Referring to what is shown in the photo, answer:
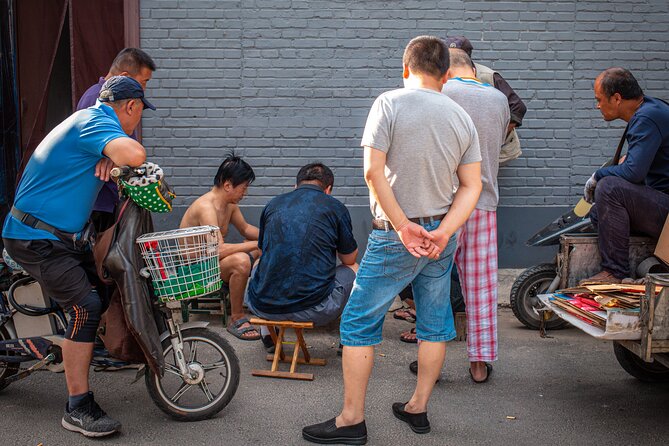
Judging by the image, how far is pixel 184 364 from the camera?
14.1 ft

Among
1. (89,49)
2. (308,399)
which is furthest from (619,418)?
(89,49)

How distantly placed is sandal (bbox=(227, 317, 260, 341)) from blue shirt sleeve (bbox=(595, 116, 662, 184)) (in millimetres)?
2805

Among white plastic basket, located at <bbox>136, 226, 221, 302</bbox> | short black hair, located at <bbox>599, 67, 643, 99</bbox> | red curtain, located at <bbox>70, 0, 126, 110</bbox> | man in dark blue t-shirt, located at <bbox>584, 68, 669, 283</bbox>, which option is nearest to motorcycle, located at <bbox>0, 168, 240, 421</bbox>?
white plastic basket, located at <bbox>136, 226, 221, 302</bbox>

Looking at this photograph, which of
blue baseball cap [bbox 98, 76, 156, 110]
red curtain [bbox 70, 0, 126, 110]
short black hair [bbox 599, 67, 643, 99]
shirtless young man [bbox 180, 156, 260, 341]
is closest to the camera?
blue baseball cap [bbox 98, 76, 156, 110]

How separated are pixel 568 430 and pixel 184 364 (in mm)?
2101

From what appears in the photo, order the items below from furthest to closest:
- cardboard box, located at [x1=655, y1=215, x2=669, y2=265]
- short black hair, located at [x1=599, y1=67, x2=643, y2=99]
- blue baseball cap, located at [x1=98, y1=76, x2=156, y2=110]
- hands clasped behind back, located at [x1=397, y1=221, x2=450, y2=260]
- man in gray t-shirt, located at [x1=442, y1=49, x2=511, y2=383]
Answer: short black hair, located at [x1=599, y1=67, x2=643, y2=99] < cardboard box, located at [x1=655, y1=215, x2=669, y2=265] < man in gray t-shirt, located at [x1=442, y1=49, x2=511, y2=383] < blue baseball cap, located at [x1=98, y1=76, x2=156, y2=110] < hands clasped behind back, located at [x1=397, y1=221, x2=450, y2=260]

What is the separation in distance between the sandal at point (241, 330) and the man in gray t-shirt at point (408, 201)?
1812 mm

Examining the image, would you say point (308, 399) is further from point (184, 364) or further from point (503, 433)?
point (503, 433)

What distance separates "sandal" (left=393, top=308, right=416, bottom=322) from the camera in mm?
6367

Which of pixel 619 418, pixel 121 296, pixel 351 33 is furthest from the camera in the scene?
pixel 351 33

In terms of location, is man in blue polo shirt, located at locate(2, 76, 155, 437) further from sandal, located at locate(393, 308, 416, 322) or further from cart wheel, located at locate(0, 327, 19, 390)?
sandal, located at locate(393, 308, 416, 322)

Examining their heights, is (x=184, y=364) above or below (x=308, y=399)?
above

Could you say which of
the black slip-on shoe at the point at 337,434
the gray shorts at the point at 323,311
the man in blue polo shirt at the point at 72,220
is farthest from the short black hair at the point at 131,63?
the black slip-on shoe at the point at 337,434

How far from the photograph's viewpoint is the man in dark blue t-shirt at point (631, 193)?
496 centimetres
